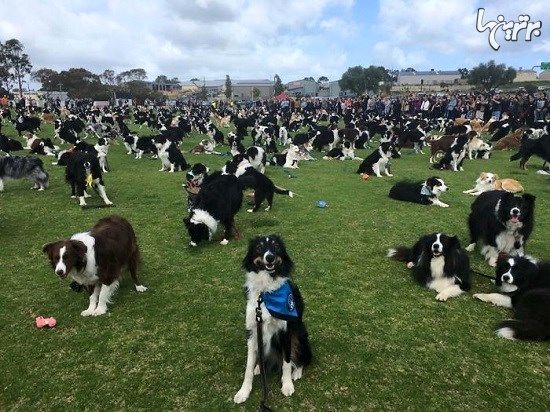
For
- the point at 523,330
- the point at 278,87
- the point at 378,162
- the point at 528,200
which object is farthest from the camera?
the point at 278,87

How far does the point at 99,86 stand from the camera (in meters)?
77.4

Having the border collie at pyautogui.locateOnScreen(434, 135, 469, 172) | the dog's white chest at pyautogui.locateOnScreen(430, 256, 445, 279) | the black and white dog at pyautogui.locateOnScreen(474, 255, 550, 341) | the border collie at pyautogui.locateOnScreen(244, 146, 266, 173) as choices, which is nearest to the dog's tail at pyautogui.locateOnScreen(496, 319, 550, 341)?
the black and white dog at pyautogui.locateOnScreen(474, 255, 550, 341)

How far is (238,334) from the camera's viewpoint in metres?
4.46

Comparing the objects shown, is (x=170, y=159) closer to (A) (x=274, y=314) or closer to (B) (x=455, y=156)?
(B) (x=455, y=156)

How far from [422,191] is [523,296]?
17.5 ft

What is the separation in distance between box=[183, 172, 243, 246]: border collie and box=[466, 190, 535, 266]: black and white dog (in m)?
4.18

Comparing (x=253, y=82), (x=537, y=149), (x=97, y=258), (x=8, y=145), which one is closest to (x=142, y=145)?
(x=8, y=145)

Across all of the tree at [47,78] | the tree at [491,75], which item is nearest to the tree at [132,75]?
the tree at [47,78]

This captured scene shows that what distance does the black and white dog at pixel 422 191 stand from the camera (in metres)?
9.68

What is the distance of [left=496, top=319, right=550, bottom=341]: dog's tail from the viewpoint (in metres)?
→ 4.31

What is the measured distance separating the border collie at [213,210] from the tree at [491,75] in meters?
80.0

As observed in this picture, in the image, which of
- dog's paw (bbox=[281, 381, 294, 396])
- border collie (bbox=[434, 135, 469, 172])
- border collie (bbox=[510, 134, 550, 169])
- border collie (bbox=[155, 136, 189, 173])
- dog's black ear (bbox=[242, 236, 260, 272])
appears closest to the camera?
dog's paw (bbox=[281, 381, 294, 396])

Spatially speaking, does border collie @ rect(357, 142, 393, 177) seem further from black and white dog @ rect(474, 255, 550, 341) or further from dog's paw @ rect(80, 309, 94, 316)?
dog's paw @ rect(80, 309, 94, 316)

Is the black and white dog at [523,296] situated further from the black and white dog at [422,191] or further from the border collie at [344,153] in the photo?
the border collie at [344,153]
